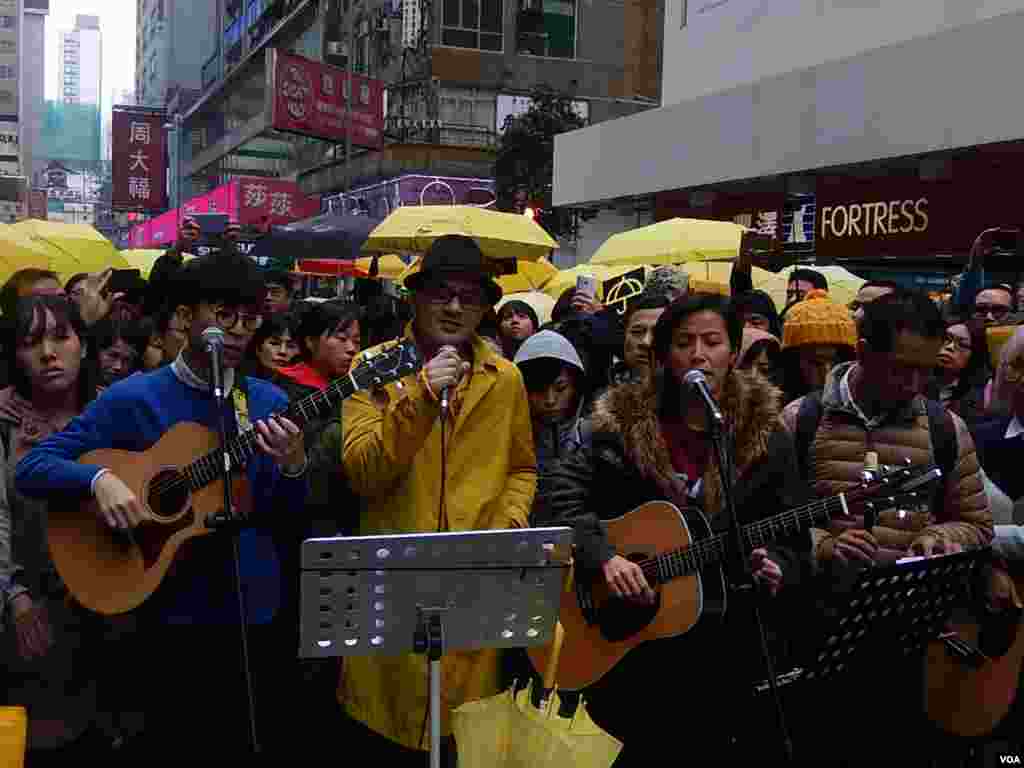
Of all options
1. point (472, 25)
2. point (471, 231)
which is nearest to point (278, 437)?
point (471, 231)

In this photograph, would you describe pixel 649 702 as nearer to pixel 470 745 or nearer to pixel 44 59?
pixel 470 745

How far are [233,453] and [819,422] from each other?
2145 mm

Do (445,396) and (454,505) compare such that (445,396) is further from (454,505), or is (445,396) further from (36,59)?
(36,59)

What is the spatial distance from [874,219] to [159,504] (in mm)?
16262

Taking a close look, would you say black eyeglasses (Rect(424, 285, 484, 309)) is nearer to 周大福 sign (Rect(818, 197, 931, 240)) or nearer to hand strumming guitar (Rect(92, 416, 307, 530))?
hand strumming guitar (Rect(92, 416, 307, 530))

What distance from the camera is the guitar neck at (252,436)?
4047 mm

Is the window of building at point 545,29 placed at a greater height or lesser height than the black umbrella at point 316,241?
greater

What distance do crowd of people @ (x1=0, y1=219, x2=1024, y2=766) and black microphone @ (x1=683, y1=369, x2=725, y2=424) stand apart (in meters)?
0.42

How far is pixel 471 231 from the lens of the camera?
9.88m

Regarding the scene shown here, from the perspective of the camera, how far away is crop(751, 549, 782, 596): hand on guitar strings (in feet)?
13.0

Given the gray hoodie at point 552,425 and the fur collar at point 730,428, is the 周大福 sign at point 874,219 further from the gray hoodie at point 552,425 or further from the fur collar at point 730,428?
the fur collar at point 730,428

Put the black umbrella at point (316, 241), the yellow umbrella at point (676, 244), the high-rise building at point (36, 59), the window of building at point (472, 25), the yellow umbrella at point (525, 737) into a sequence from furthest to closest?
the high-rise building at point (36, 59) → the window of building at point (472, 25) → the black umbrella at point (316, 241) → the yellow umbrella at point (676, 244) → the yellow umbrella at point (525, 737)

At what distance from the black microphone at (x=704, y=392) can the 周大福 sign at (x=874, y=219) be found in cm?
1495

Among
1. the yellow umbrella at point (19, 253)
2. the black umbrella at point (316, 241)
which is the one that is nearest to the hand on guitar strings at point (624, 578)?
the yellow umbrella at point (19, 253)
